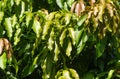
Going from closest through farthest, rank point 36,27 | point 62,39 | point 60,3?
1. point 62,39
2. point 36,27
3. point 60,3

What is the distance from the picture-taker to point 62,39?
222 cm

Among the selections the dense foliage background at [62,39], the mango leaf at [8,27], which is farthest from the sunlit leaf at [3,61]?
the mango leaf at [8,27]

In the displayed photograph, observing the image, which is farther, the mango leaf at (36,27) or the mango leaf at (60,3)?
the mango leaf at (60,3)

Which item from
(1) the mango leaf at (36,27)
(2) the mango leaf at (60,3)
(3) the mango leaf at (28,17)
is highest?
(2) the mango leaf at (60,3)

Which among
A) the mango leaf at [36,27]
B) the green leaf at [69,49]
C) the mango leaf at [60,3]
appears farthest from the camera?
the mango leaf at [60,3]

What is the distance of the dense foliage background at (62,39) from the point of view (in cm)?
223

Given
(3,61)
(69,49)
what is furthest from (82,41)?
(3,61)

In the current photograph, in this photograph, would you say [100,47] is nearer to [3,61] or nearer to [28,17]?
[28,17]

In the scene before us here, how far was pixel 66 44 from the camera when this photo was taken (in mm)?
2262

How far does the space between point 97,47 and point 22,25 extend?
539 millimetres

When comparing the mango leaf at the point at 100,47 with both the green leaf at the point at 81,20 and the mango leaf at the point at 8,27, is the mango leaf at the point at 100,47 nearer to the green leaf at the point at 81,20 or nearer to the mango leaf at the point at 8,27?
the green leaf at the point at 81,20

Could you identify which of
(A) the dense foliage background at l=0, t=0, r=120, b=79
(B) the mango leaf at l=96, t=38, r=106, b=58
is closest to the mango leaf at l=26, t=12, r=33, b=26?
(A) the dense foliage background at l=0, t=0, r=120, b=79

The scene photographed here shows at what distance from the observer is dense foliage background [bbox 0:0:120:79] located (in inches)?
87.8

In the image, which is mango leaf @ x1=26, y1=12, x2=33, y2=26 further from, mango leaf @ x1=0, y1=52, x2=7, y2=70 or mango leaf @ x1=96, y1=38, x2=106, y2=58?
mango leaf @ x1=96, y1=38, x2=106, y2=58
